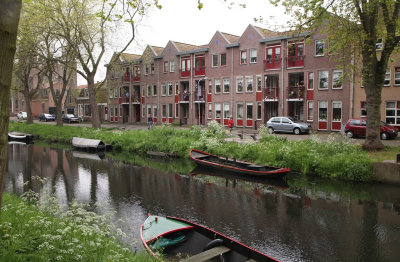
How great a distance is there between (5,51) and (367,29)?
59.3ft

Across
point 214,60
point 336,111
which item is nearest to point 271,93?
point 336,111

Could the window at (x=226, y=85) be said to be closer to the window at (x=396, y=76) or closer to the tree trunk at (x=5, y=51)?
the window at (x=396, y=76)

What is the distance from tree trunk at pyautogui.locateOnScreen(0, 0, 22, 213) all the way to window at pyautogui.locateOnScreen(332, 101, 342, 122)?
31.9 meters

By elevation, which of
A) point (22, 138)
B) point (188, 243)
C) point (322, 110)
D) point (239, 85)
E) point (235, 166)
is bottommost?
point (188, 243)

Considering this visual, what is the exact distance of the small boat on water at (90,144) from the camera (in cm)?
2858

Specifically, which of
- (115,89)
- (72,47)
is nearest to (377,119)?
(72,47)

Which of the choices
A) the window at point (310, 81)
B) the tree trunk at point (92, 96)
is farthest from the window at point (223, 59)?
the tree trunk at point (92, 96)

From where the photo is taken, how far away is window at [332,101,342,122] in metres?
32.2

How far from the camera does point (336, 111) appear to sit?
1278 inches

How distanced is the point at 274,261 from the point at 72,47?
27379 mm

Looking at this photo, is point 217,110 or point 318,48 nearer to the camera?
point 318,48

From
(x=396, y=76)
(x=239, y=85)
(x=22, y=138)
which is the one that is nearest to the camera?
(x=396, y=76)

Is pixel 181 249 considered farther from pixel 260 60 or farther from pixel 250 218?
pixel 260 60

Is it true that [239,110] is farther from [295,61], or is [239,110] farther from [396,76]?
[396,76]
